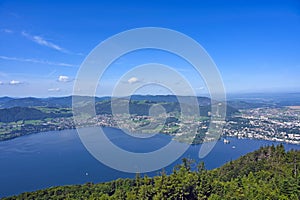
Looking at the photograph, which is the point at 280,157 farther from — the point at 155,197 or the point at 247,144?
the point at 247,144

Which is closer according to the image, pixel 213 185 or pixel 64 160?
pixel 213 185

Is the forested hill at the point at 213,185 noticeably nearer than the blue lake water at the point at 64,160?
Yes

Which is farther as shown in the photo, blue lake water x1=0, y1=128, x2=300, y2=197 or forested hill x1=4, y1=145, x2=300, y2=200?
blue lake water x1=0, y1=128, x2=300, y2=197

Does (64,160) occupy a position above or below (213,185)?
below

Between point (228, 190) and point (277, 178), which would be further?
point (277, 178)

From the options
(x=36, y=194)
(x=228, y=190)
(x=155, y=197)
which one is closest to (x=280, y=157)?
(x=228, y=190)
